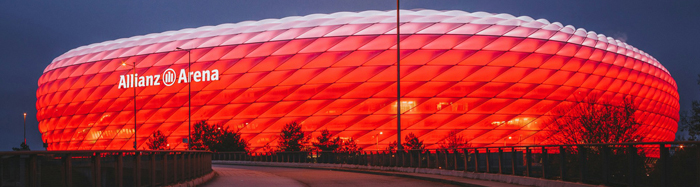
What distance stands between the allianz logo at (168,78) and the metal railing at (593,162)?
3908 centimetres

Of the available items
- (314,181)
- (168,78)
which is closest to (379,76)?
(168,78)

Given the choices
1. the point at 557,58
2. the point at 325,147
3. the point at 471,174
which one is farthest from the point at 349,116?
the point at 471,174

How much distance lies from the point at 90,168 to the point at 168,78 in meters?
54.5

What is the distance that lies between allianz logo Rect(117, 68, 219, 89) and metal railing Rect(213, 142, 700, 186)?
39083mm

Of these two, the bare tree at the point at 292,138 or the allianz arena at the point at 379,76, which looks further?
the allianz arena at the point at 379,76

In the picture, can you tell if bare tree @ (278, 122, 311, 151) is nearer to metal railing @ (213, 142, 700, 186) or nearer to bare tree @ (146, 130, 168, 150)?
bare tree @ (146, 130, 168, 150)

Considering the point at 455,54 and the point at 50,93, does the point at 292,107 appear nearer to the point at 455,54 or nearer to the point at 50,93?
the point at 455,54

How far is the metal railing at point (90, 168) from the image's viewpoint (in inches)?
315

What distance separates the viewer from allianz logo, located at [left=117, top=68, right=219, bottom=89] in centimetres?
6069

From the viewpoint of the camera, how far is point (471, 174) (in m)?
21.4

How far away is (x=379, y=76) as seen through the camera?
183ft

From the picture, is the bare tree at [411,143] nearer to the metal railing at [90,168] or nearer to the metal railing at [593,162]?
the metal railing at [593,162]

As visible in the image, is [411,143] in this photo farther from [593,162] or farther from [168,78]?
[593,162]

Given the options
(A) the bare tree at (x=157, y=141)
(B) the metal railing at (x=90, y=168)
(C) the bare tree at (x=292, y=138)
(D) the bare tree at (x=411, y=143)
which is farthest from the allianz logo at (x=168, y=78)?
→ (B) the metal railing at (x=90, y=168)
